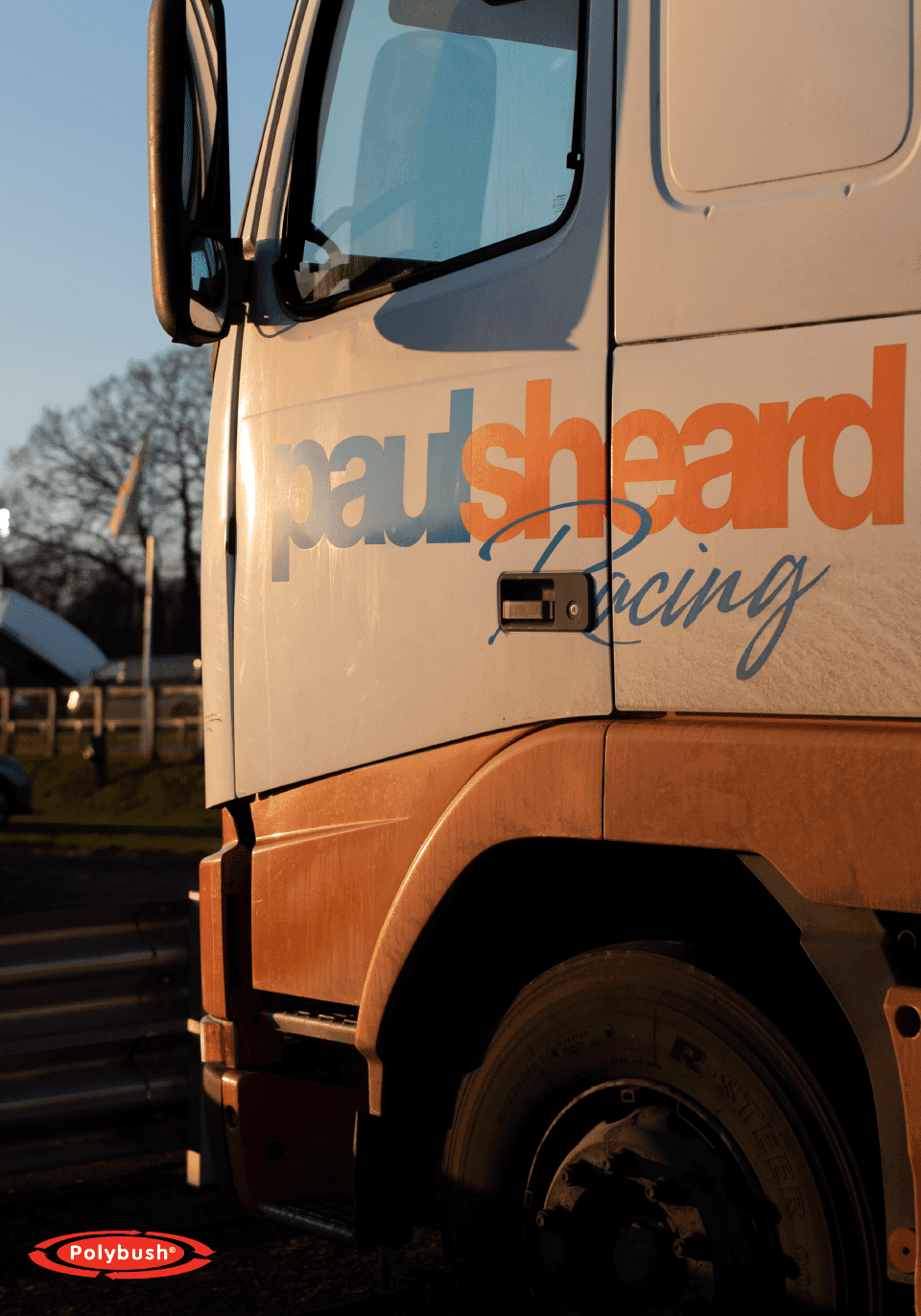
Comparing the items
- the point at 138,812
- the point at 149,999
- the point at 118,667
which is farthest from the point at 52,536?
the point at 149,999

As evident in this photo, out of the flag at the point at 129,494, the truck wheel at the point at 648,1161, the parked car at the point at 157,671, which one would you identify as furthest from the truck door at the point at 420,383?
the parked car at the point at 157,671

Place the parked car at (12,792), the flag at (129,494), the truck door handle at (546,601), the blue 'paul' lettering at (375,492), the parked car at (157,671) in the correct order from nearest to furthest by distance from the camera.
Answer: the truck door handle at (546,601) → the blue 'paul' lettering at (375,492) → the parked car at (12,792) → the flag at (129,494) → the parked car at (157,671)

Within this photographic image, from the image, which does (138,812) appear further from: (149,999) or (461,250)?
(461,250)

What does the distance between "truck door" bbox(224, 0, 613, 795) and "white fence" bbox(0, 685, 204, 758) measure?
24738 mm

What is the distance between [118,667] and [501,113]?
51.2 metres

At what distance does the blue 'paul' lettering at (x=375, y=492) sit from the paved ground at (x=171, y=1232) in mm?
1936

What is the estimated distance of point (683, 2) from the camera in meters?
2.66

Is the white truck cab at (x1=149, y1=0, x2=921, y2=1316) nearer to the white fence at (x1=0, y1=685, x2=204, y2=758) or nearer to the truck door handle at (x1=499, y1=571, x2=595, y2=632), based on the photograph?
the truck door handle at (x1=499, y1=571, x2=595, y2=632)

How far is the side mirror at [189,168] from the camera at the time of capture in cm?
298

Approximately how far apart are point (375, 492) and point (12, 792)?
19.5 metres

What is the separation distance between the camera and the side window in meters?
2.88

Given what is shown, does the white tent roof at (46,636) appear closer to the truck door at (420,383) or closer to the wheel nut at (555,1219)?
the truck door at (420,383)

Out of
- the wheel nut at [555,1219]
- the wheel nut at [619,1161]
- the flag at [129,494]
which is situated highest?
the flag at [129,494]

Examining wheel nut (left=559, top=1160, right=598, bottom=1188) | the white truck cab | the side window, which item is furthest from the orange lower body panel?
the side window
